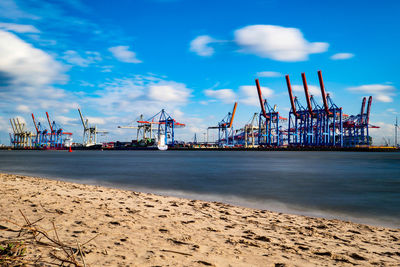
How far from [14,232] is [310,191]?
510 inches

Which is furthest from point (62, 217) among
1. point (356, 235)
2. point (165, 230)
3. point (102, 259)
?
point (356, 235)

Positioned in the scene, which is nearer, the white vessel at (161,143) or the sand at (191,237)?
the sand at (191,237)

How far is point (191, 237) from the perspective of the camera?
4.98 m

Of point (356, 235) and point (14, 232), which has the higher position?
point (14, 232)

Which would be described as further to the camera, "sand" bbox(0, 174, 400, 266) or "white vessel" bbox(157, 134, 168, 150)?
"white vessel" bbox(157, 134, 168, 150)

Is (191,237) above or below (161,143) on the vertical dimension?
above

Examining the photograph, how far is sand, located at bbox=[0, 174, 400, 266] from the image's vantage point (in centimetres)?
389

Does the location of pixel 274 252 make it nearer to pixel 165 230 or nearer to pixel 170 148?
pixel 165 230

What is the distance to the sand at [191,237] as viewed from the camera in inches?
153

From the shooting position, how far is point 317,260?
4.07 meters

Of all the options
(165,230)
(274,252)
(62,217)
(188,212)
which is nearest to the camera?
(274,252)

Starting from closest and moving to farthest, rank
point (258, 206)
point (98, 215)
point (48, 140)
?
point (98, 215) < point (258, 206) < point (48, 140)

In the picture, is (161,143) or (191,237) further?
(161,143)

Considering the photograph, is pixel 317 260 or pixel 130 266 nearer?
pixel 130 266
